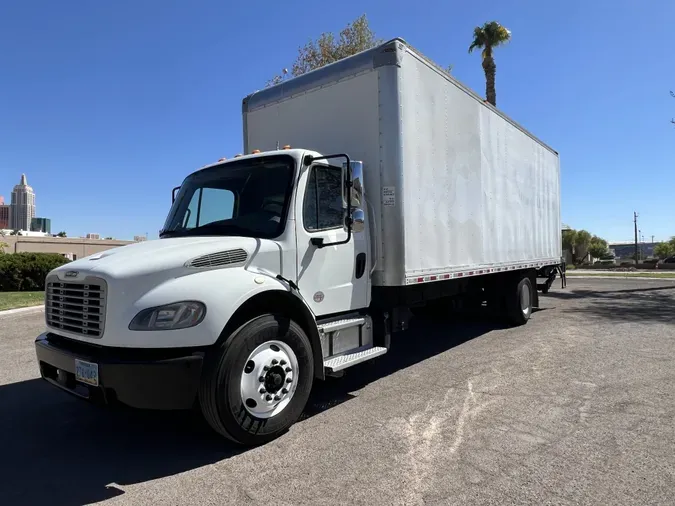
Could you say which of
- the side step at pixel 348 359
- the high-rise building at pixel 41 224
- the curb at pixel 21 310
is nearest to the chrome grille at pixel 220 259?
the side step at pixel 348 359

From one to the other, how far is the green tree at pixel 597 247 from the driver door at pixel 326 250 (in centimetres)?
6554

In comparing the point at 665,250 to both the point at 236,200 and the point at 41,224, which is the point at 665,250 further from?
the point at 41,224

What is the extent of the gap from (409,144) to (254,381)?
309 cm

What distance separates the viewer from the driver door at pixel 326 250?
14.7 feet

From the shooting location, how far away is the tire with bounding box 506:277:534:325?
9.02 metres

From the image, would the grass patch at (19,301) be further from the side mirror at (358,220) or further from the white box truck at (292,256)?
the side mirror at (358,220)

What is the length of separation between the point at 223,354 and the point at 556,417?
3.05 metres

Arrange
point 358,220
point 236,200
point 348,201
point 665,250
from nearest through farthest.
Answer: point 358,220
point 348,201
point 236,200
point 665,250

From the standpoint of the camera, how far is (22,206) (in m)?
164

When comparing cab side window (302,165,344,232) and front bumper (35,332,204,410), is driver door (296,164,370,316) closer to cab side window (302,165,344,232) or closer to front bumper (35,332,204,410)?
cab side window (302,165,344,232)

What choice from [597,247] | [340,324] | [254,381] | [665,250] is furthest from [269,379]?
[665,250]

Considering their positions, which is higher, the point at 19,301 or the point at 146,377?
the point at 146,377

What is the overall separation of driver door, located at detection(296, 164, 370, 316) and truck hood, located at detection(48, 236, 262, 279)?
1.84 feet

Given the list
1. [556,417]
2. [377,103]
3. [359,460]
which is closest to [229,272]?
[359,460]
